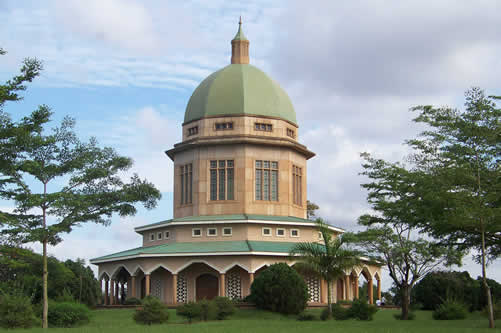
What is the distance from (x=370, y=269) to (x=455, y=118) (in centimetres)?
2306

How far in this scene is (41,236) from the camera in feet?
115

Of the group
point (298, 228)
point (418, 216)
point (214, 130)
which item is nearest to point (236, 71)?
point (214, 130)

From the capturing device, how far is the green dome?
176 ft

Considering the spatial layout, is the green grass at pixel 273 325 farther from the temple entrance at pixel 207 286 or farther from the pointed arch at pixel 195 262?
the temple entrance at pixel 207 286

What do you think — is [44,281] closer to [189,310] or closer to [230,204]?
[189,310]

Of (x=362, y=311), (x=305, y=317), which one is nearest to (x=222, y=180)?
(x=305, y=317)

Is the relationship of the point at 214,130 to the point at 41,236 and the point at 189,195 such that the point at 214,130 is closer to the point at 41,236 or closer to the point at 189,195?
the point at 189,195

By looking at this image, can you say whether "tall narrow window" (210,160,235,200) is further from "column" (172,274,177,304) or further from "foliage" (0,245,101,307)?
"foliage" (0,245,101,307)

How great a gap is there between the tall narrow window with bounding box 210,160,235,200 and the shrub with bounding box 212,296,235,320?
14.8 metres

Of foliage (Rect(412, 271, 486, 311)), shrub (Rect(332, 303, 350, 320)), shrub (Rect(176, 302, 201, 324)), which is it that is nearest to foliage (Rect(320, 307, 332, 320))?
shrub (Rect(332, 303, 350, 320))

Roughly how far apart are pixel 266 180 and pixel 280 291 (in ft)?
48.8

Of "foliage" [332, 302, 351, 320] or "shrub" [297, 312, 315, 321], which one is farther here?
"shrub" [297, 312, 315, 321]

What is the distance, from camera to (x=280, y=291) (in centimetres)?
3941

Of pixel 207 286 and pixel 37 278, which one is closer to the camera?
pixel 37 278
